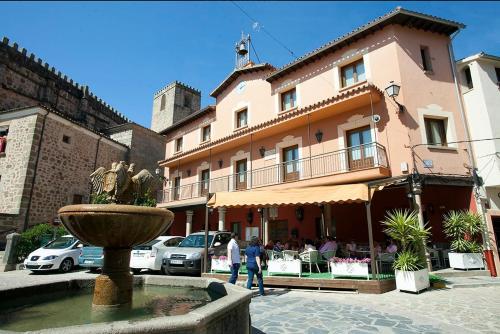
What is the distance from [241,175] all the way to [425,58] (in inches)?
412

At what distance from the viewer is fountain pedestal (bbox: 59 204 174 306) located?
12.2 feet

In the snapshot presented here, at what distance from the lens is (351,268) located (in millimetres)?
8430

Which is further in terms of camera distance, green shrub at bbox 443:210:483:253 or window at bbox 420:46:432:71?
window at bbox 420:46:432:71

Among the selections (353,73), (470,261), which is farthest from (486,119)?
(470,261)

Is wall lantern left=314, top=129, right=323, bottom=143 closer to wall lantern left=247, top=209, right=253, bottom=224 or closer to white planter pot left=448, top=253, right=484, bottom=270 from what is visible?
wall lantern left=247, top=209, right=253, bottom=224

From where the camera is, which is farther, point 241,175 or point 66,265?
point 241,175

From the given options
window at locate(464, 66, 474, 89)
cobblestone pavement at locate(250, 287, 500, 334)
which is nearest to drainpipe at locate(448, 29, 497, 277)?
window at locate(464, 66, 474, 89)

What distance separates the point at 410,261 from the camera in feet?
27.0

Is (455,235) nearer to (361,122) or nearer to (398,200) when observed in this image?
(398,200)

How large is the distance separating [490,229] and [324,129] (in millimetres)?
7221

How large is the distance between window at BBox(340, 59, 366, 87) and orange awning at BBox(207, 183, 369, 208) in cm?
649

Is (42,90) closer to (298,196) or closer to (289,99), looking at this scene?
(289,99)

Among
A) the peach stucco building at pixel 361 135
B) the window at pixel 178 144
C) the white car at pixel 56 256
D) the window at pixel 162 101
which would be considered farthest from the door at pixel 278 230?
the window at pixel 162 101

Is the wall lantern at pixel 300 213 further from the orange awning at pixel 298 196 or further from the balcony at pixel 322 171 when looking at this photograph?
the orange awning at pixel 298 196
